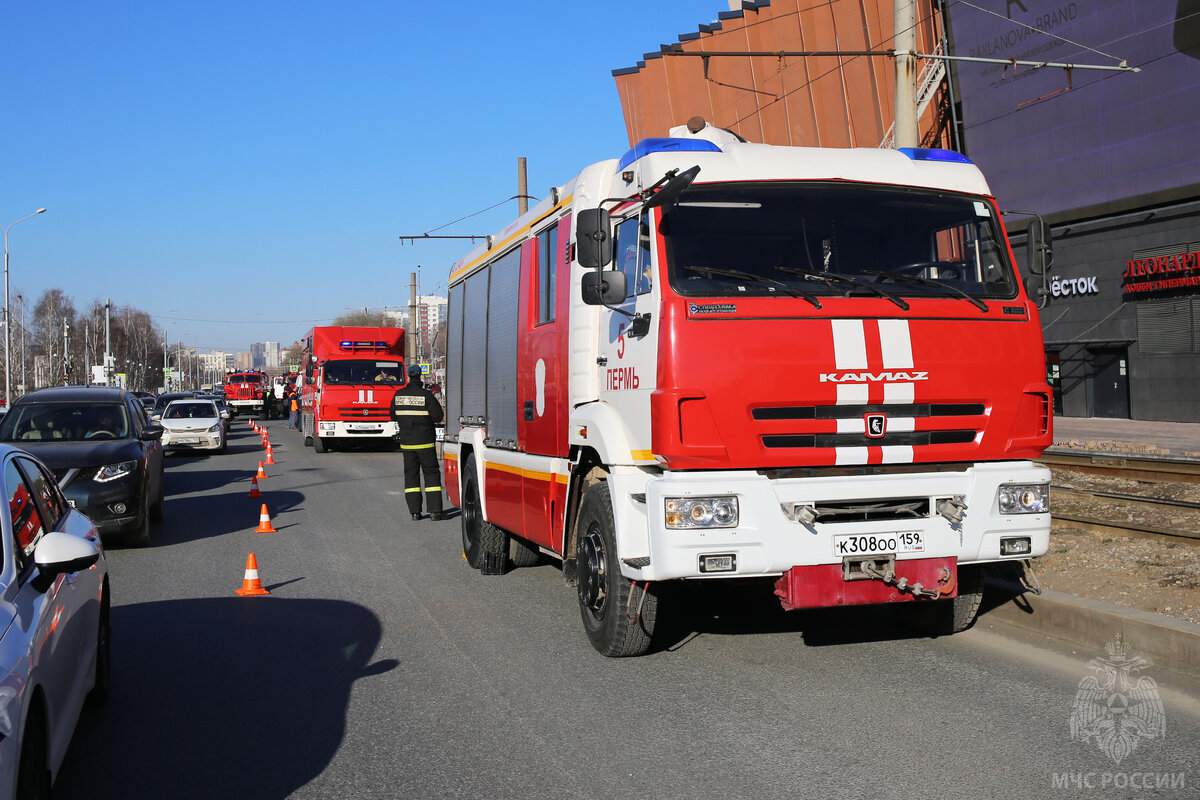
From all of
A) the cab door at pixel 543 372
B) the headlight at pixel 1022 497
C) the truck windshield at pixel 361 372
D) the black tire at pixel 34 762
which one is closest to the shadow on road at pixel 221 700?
the black tire at pixel 34 762

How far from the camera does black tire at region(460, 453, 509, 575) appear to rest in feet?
31.7

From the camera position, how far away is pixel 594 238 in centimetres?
620

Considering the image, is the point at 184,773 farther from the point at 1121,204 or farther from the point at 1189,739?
the point at 1121,204

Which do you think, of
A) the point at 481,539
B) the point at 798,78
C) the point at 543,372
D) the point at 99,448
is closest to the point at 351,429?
the point at 99,448

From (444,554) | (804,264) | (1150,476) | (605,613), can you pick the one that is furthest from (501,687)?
(1150,476)

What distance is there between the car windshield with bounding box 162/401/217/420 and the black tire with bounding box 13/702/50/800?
27.1 metres

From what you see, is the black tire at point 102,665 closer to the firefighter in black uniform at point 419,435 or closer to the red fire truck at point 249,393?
the firefighter in black uniform at point 419,435

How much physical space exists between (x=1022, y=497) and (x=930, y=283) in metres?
1.30

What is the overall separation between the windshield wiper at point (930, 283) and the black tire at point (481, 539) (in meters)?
4.69

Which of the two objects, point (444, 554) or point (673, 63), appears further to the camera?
point (673, 63)

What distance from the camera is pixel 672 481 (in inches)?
217

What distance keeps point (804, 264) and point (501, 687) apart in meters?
2.89

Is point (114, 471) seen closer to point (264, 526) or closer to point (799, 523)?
point (264, 526)

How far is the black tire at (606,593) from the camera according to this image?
617cm
